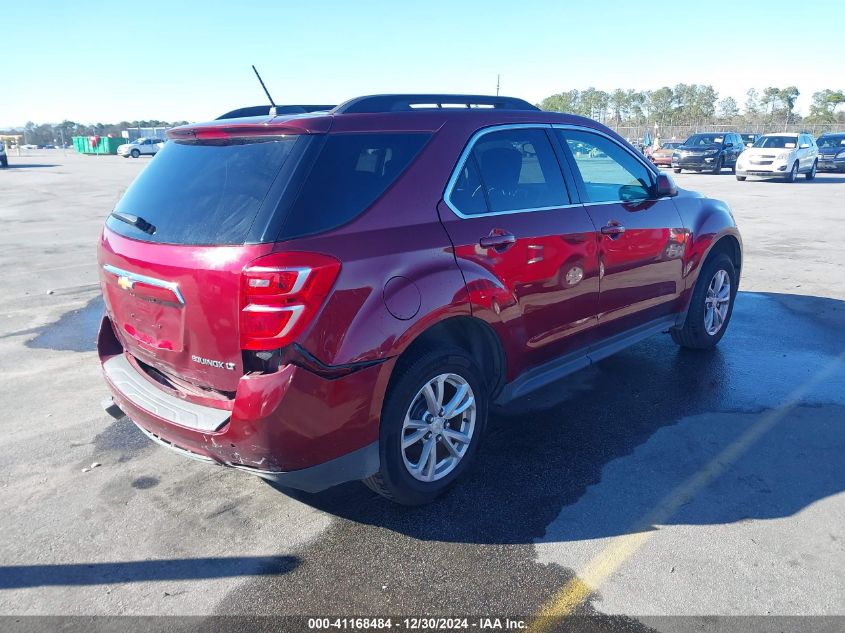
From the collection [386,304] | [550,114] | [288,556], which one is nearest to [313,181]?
[386,304]

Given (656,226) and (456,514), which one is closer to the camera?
(456,514)

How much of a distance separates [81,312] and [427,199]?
5256mm

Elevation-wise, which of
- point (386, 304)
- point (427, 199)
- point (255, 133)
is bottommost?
point (386, 304)

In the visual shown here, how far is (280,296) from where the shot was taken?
8.70ft

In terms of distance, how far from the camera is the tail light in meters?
2.64

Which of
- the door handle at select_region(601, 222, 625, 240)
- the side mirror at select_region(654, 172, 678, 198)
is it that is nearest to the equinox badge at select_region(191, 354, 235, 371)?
the door handle at select_region(601, 222, 625, 240)

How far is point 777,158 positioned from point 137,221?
2521 centimetres

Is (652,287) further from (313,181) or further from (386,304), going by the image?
(313,181)

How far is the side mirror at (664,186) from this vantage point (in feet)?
15.5

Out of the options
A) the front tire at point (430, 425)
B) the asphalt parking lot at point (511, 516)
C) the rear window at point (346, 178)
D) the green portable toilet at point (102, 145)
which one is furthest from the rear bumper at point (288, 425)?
the green portable toilet at point (102, 145)

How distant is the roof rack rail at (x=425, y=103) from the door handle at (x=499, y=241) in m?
0.76

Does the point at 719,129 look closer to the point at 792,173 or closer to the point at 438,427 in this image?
the point at 792,173

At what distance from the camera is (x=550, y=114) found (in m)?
4.18

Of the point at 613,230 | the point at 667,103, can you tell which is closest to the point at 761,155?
the point at 613,230
